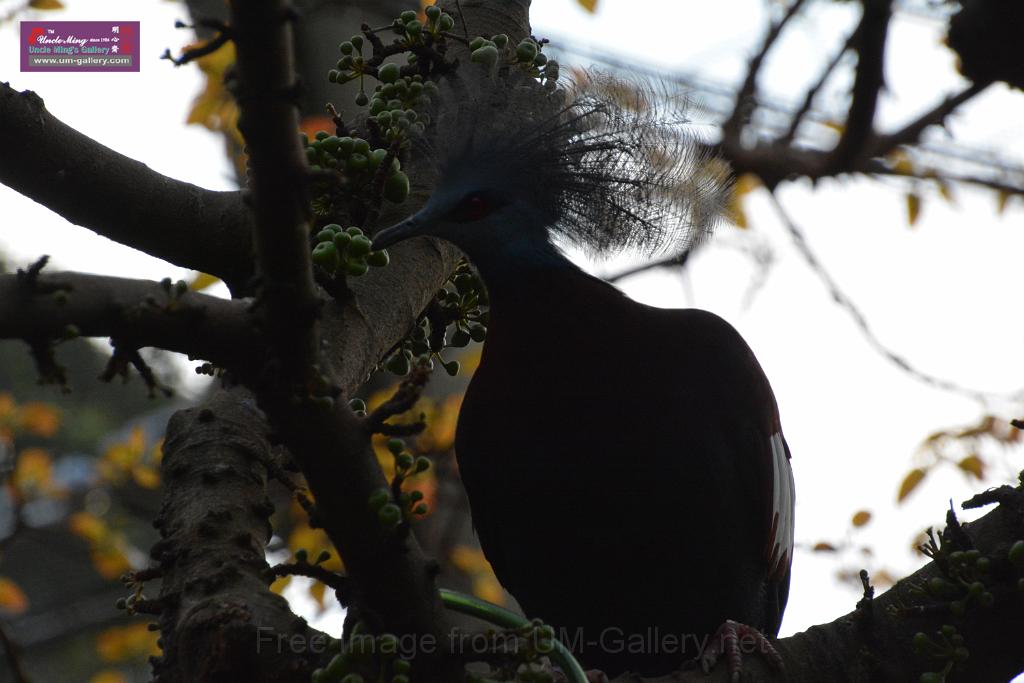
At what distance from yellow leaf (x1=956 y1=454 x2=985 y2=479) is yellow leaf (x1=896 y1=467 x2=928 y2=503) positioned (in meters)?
0.18

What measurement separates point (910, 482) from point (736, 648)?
2900 mm

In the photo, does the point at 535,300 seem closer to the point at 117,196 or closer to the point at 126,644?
the point at 117,196

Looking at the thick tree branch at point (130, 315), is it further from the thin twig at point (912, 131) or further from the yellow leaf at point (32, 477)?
the yellow leaf at point (32, 477)

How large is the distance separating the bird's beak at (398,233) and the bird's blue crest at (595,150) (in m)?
0.22

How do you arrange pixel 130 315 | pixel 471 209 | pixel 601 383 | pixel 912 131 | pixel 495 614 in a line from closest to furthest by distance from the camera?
pixel 130 315, pixel 495 614, pixel 601 383, pixel 471 209, pixel 912 131

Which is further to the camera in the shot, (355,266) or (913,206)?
(913,206)

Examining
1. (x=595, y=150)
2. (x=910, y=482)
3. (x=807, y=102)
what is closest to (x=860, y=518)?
(x=910, y=482)

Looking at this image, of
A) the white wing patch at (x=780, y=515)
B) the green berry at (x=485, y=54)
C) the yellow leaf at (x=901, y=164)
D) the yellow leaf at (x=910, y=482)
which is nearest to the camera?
the green berry at (x=485, y=54)

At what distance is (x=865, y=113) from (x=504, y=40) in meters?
2.10

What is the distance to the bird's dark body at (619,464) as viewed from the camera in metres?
2.53

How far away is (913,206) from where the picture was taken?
5.93m

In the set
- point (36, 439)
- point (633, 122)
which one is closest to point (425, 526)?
point (633, 122)

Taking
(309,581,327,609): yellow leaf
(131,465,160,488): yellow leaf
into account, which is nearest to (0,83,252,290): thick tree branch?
(309,581,327,609): yellow leaf

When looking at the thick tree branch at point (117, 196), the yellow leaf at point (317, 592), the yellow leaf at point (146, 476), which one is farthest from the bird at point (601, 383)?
the yellow leaf at point (146, 476)
